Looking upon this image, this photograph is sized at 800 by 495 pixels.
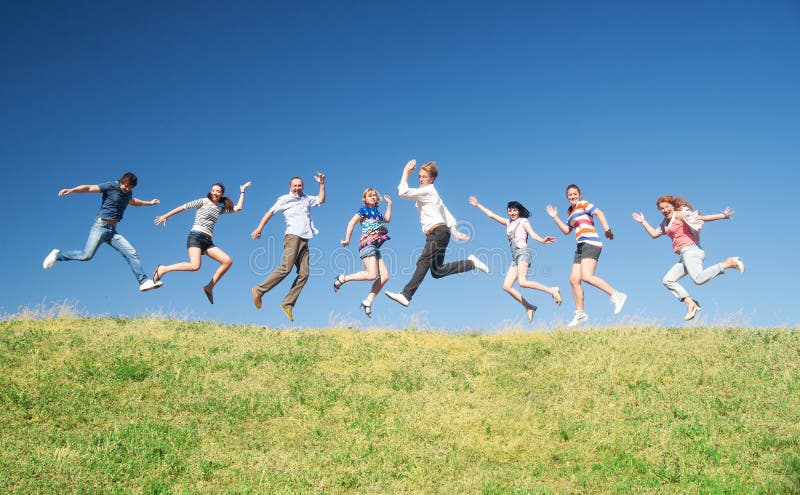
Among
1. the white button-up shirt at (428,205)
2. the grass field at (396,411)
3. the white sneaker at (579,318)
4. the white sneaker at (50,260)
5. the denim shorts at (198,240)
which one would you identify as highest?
the white button-up shirt at (428,205)

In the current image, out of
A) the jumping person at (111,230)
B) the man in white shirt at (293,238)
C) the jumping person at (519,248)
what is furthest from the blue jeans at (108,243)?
the jumping person at (519,248)

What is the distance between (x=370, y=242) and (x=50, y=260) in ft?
24.6

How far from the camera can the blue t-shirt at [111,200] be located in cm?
1548

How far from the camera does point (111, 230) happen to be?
615 inches

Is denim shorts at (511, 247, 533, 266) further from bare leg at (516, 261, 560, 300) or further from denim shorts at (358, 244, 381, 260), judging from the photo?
denim shorts at (358, 244, 381, 260)

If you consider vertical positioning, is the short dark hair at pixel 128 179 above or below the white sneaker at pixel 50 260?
above

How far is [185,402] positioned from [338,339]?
4.05 meters

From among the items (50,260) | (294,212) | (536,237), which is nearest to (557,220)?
(536,237)

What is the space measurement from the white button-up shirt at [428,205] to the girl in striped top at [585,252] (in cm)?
287

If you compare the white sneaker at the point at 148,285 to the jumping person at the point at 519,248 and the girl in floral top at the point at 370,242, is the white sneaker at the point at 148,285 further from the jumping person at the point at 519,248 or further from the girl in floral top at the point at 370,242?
the jumping person at the point at 519,248

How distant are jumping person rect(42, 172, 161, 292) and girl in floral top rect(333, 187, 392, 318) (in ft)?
15.6

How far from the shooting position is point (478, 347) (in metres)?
14.1

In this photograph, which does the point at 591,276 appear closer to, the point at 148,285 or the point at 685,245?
the point at 685,245

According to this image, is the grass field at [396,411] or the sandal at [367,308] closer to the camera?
the grass field at [396,411]
